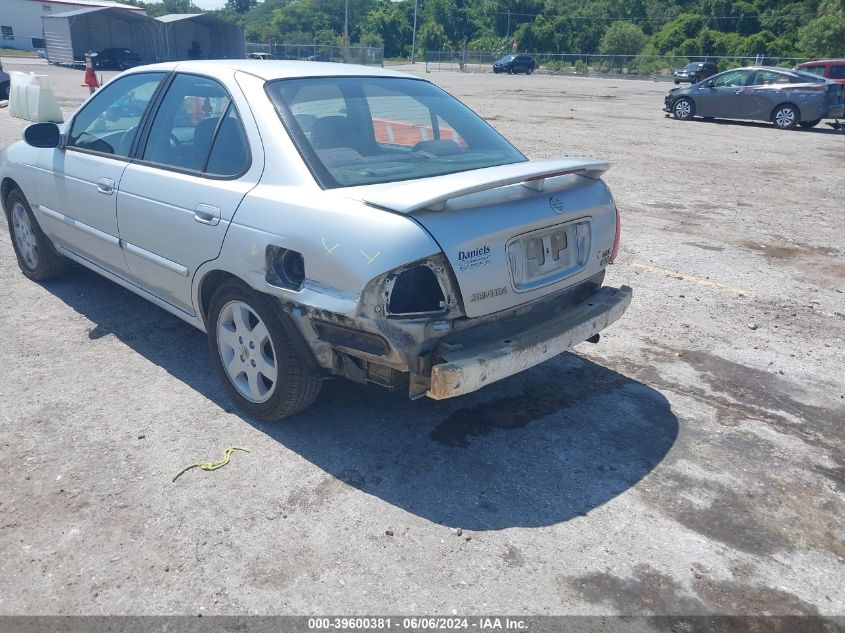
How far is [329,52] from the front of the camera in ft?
184

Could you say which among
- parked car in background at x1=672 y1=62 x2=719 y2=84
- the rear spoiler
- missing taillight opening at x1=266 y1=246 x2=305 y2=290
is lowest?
missing taillight opening at x1=266 y1=246 x2=305 y2=290

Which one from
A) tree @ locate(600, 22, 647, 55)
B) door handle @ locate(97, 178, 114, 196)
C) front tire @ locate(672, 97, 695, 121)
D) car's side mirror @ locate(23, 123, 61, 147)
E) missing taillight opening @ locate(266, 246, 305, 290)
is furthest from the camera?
tree @ locate(600, 22, 647, 55)

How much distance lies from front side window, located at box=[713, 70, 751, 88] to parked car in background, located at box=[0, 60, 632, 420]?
58.6 feet

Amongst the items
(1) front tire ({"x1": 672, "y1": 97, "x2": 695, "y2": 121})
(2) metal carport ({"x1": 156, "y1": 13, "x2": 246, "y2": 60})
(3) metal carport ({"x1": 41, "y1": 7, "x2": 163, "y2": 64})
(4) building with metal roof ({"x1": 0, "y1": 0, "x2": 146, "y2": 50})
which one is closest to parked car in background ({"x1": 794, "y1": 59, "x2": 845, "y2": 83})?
(1) front tire ({"x1": 672, "y1": 97, "x2": 695, "y2": 121})

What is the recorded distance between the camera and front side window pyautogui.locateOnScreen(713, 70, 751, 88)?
1945 centimetres

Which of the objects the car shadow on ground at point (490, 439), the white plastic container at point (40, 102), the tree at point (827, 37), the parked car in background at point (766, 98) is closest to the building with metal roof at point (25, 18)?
the tree at point (827, 37)

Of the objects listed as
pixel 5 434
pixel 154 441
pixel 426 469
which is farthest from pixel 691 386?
pixel 5 434

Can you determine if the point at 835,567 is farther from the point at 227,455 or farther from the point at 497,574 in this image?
the point at 227,455

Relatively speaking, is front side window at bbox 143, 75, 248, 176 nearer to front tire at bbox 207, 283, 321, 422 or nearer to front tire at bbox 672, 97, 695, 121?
front tire at bbox 207, 283, 321, 422

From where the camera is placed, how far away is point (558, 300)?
151 inches

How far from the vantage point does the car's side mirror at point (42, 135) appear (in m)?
4.84

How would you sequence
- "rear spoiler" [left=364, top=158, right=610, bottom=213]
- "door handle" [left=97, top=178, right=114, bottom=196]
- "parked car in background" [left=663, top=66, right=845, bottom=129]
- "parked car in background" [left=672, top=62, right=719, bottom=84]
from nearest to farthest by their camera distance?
"rear spoiler" [left=364, top=158, right=610, bottom=213] → "door handle" [left=97, top=178, right=114, bottom=196] → "parked car in background" [left=663, top=66, right=845, bottom=129] → "parked car in background" [left=672, top=62, right=719, bottom=84]

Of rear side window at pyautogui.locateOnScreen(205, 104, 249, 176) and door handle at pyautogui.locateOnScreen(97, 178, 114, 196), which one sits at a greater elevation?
rear side window at pyautogui.locateOnScreen(205, 104, 249, 176)

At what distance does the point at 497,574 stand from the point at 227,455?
58.1 inches
